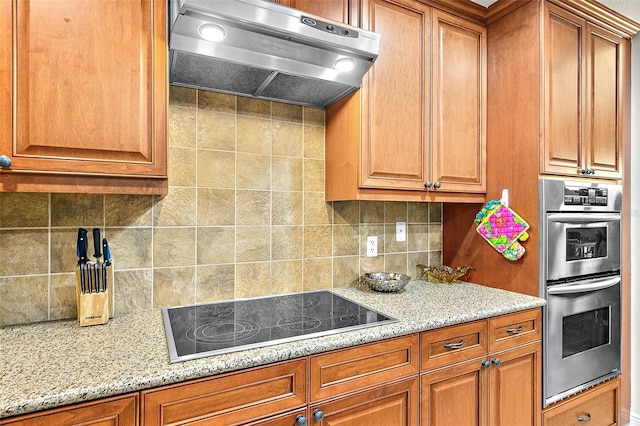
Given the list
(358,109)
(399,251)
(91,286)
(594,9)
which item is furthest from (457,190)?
(91,286)

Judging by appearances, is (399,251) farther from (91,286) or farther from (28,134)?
(28,134)

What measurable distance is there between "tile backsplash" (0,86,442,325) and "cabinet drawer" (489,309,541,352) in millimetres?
670

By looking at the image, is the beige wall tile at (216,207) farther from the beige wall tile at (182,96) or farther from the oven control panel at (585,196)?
the oven control panel at (585,196)

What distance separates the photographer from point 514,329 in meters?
1.67

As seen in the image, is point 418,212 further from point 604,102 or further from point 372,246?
point 604,102

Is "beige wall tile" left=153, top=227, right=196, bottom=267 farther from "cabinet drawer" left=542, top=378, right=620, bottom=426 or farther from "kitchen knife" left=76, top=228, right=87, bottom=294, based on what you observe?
"cabinet drawer" left=542, top=378, right=620, bottom=426

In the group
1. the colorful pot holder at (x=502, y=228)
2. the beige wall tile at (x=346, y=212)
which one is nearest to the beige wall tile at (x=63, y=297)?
the beige wall tile at (x=346, y=212)

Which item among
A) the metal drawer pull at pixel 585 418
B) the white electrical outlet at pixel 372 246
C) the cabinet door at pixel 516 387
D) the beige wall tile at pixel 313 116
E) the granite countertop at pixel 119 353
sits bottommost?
the metal drawer pull at pixel 585 418

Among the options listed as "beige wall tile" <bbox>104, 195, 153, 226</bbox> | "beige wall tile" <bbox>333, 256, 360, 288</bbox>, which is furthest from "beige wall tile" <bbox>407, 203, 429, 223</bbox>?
"beige wall tile" <bbox>104, 195, 153, 226</bbox>

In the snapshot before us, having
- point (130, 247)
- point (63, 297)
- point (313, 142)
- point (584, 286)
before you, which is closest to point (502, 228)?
point (584, 286)

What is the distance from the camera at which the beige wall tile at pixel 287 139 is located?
183cm

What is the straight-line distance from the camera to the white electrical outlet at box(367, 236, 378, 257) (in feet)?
6.82

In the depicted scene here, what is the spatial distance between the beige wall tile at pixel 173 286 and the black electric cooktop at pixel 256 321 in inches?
1.8

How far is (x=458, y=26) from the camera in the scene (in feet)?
6.40
